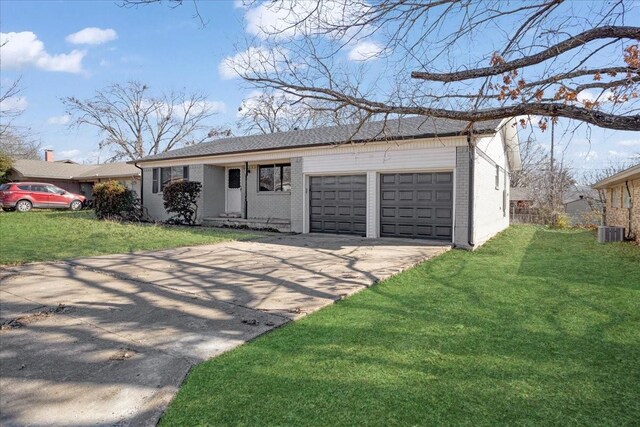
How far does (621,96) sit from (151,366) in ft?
17.1

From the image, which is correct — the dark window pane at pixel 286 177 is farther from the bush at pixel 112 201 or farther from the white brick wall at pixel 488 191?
the bush at pixel 112 201

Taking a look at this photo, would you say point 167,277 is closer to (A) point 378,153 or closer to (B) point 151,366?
(B) point 151,366

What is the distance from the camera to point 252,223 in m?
15.8

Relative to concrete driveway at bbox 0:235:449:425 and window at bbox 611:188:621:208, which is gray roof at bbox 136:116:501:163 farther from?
window at bbox 611:188:621:208

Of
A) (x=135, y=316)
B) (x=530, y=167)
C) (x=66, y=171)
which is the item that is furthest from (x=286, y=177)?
(x=530, y=167)

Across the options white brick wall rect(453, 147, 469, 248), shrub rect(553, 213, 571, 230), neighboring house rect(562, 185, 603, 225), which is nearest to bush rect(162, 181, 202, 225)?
white brick wall rect(453, 147, 469, 248)

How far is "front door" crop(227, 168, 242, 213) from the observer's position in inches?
687

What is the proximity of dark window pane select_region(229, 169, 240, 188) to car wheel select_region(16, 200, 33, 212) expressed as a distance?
13.5 metres

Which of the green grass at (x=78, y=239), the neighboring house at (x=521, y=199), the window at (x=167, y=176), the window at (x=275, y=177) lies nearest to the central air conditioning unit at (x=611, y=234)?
the window at (x=275, y=177)

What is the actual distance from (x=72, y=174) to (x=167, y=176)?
1927 centimetres

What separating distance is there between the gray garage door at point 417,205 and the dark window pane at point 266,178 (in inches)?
214

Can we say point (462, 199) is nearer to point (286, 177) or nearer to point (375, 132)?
point (375, 132)

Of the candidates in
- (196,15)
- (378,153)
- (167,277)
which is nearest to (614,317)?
(196,15)

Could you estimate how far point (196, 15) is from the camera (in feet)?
14.8
